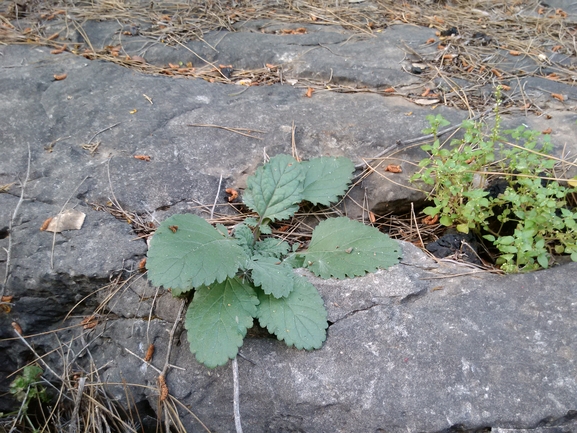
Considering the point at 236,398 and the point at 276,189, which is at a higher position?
the point at 276,189

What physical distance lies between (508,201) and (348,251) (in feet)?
2.59

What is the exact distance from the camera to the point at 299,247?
2314mm

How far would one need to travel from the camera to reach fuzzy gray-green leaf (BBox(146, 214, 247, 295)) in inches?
69.1

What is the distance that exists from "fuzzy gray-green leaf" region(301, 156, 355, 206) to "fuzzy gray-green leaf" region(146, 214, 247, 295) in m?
0.55

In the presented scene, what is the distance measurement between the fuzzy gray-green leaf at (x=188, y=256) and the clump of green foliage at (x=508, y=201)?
3.18 ft

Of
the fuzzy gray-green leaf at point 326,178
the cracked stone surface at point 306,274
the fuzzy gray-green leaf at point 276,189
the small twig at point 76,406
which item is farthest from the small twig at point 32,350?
the fuzzy gray-green leaf at point 326,178

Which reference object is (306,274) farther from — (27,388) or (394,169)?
(27,388)

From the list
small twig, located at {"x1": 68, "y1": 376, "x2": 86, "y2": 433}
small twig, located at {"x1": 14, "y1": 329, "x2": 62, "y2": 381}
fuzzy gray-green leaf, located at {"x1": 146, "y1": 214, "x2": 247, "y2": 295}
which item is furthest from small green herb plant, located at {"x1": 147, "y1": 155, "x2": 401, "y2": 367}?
small twig, located at {"x1": 14, "y1": 329, "x2": 62, "y2": 381}

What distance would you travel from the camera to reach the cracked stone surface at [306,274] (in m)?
1.75

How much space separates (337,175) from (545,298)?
102 cm

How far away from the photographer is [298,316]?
1.86 metres

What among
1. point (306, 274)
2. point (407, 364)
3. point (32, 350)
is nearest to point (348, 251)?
point (306, 274)

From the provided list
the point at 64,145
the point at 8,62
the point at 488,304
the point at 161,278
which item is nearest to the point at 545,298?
the point at 488,304

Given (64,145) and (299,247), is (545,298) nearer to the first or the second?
(299,247)
